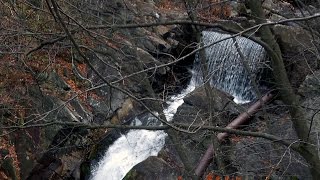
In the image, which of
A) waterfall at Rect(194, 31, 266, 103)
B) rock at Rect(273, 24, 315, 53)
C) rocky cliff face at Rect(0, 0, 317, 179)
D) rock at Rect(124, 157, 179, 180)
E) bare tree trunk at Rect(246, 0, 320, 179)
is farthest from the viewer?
waterfall at Rect(194, 31, 266, 103)

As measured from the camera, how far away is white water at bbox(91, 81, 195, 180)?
932 centimetres

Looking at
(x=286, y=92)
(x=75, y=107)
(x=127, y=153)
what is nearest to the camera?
(x=286, y=92)

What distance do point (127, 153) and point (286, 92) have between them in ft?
20.6

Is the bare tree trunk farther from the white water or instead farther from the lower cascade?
the white water

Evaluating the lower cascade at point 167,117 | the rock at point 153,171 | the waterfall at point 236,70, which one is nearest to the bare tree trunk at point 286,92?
the lower cascade at point 167,117

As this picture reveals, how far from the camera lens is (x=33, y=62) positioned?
9797mm

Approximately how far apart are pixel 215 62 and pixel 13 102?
6.93m

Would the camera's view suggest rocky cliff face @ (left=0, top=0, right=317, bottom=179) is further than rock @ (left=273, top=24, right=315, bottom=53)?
No

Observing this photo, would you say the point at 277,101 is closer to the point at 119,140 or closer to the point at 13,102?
the point at 119,140

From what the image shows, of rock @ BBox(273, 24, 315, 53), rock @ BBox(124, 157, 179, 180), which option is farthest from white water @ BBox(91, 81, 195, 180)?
rock @ BBox(273, 24, 315, 53)

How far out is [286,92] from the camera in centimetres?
417

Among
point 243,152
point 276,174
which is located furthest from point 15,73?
point 276,174

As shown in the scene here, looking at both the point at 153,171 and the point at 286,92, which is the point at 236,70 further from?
the point at 286,92

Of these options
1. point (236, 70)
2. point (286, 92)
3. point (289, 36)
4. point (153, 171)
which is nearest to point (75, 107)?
point (153, 171)
